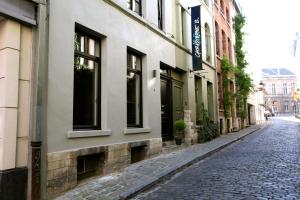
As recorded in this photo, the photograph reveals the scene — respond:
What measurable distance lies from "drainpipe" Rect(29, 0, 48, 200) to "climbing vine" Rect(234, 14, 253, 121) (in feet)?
65.2

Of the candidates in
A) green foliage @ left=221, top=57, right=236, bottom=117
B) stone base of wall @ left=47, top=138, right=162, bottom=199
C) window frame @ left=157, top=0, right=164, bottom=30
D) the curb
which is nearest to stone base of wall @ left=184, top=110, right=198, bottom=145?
the curb

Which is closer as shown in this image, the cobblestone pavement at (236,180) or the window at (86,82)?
the cobblestone pavement at (236,180)

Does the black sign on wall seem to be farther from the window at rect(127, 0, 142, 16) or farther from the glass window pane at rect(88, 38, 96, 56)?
the glass window pane at rect(88, 38, 96, 56)

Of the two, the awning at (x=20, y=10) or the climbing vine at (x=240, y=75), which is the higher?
the climbing vine at (x=240, y=75)

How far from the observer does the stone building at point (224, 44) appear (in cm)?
2281

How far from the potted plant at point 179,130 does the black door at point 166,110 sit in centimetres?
33

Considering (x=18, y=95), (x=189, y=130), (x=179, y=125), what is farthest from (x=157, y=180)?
(x=189, y=130)

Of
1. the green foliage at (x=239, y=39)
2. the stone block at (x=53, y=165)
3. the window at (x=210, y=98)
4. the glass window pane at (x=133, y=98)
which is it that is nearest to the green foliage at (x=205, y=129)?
the window at (x=210, y=98)

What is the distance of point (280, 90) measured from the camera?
105 m

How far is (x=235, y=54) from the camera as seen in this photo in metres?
30.0

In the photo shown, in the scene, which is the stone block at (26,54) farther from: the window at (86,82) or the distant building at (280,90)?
the distant building at (280,90)

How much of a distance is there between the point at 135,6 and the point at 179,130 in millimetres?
4862

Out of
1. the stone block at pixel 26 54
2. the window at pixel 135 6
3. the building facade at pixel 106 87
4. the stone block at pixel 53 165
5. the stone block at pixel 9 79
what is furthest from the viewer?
the window at pixel 135 6

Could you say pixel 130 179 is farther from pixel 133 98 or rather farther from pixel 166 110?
pixel 166 110
